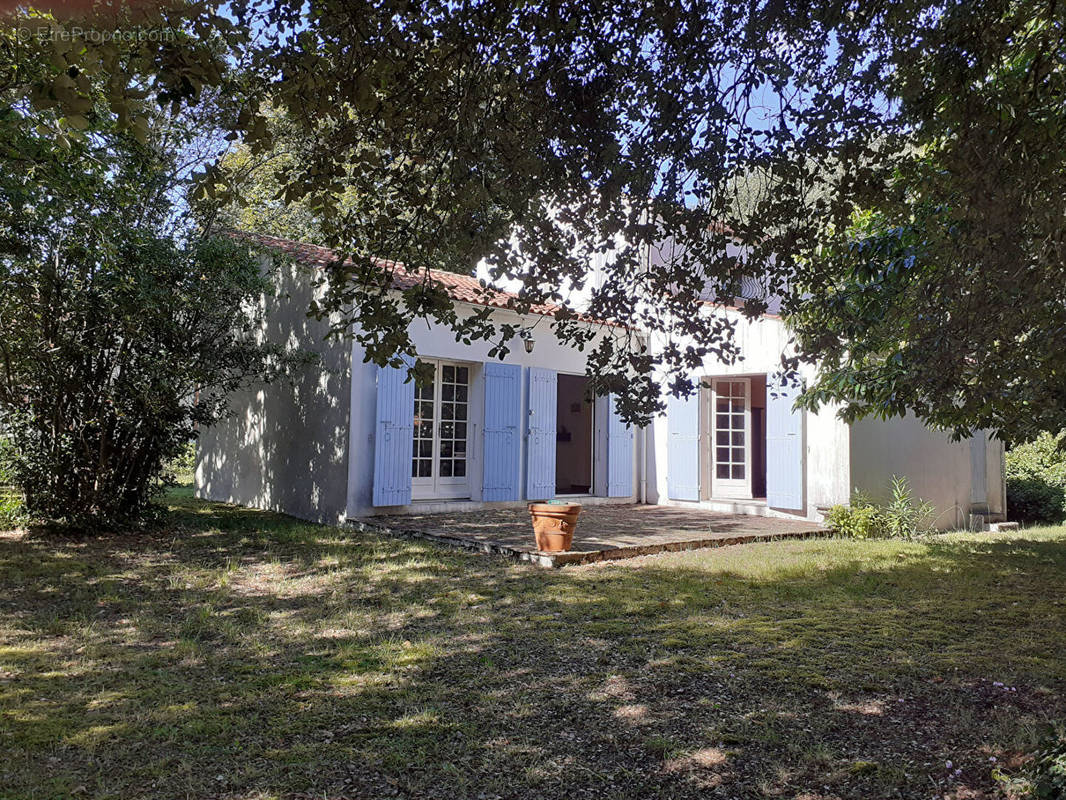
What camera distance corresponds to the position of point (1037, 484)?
1236cm

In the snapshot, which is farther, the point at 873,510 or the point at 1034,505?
the point at 1034,505

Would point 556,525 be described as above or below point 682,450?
below

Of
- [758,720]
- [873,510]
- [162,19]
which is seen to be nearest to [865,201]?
[758,720]

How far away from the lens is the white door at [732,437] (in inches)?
453

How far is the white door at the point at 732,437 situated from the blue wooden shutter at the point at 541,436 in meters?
2.53

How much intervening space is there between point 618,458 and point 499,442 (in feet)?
7.64

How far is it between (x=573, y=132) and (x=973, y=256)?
6.39 ft

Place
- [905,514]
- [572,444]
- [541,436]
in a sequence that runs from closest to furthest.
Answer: [905,514]
[541,436]
[572,444]

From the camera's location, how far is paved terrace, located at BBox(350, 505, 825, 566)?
24.6 feet

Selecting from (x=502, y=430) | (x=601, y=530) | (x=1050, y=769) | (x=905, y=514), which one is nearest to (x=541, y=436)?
(x=502, y=430)

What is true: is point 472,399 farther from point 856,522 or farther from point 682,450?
point 856,522

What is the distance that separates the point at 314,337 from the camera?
9.89 meters

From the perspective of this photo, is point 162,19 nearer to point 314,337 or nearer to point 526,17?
point 526,17

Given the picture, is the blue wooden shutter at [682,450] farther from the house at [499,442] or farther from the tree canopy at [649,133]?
the tree canopy at [649,133]
